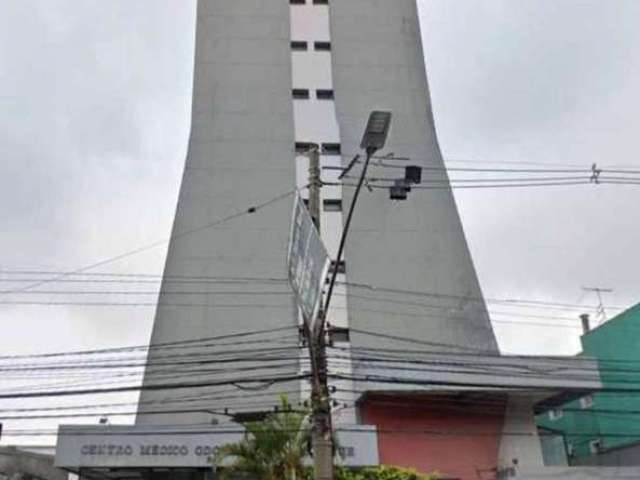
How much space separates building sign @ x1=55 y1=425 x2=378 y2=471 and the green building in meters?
12.9

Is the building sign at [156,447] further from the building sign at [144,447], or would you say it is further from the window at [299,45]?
the window at [299,45]

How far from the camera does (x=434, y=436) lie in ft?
81.6

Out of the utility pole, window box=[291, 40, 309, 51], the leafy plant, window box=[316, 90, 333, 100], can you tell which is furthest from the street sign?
window box=[291, 40, 309, 51]

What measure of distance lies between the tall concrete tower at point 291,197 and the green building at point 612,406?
6.48 metres

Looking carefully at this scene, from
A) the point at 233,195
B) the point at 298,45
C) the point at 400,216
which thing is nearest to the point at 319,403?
the point at 233,195

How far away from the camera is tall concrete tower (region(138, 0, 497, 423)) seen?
29734 mm

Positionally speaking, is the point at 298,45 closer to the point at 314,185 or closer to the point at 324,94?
the point at 324,94

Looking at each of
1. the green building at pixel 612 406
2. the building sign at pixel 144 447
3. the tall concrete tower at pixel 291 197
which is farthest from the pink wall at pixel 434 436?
the building sign at pixel 144 447

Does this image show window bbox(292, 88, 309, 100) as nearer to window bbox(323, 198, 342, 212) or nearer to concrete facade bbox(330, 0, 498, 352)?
concrete facade bbox(330, 0, 498, 352)

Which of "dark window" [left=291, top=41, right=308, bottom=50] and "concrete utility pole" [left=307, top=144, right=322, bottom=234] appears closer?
"concrete utility pole" [left=307, top=144, right=322, bottom=234]

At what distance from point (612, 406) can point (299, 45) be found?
22.7 metres

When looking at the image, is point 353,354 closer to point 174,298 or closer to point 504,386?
point 504,386

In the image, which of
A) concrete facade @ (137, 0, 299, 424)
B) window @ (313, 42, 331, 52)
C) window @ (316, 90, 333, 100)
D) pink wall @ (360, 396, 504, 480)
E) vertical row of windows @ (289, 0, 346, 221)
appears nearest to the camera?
pink wall @ (360, 396, 504, 480)

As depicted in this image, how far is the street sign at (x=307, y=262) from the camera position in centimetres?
834
